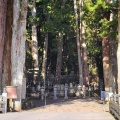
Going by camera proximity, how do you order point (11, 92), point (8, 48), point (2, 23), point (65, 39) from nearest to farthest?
point (11, 92) → point (2, 23) → point (8, 48) → point (65, 39)

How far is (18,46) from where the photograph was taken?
16.4 metres

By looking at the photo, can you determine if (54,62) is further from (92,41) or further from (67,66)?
(92,41)

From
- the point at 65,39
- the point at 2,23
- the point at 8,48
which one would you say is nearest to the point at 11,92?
the point at 8,48

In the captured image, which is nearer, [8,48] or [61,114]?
[61,114]

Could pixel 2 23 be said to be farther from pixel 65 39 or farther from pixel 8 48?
pixel 65 39

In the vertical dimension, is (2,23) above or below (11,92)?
above

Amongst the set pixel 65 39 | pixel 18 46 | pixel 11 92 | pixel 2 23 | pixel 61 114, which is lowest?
pixel 61 114

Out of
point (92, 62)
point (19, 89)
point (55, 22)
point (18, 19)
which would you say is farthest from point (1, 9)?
point (92, 62)

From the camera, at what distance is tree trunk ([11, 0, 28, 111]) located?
52.7 ft

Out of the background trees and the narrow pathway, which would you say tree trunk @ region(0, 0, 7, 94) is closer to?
the background trees

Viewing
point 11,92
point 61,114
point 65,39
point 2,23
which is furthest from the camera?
point 65,39

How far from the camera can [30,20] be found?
96.9 ft

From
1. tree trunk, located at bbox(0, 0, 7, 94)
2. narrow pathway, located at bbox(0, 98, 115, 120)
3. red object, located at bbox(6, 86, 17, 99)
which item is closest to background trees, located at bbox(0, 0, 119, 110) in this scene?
tree trunk, located at bbox(0, 0, 7, 94)

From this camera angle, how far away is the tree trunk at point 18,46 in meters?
16.1
